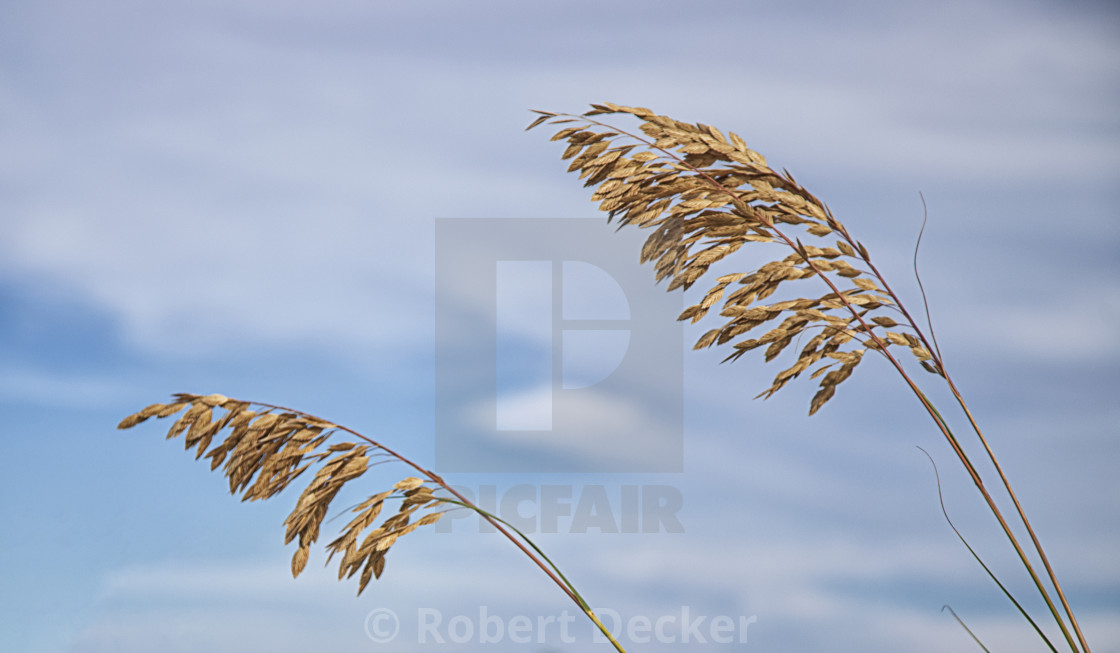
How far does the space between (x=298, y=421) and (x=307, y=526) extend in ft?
0.56

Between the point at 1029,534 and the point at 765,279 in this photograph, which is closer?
the point at 1029,534

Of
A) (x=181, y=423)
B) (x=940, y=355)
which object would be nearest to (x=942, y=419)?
(x=940, y=355)

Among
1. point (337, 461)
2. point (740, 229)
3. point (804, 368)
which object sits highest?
point (740, 229)

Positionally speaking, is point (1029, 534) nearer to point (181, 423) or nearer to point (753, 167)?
point (753, 167)

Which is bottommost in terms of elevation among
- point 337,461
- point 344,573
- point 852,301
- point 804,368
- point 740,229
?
point 344,573

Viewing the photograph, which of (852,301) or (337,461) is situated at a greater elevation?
(852,301)

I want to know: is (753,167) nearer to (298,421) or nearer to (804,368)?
(804,368)

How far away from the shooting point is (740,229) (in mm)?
1382

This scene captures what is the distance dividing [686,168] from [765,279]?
0.25 m

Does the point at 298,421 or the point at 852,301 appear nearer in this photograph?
the point at 298,421

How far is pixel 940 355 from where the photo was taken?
1.37 meters

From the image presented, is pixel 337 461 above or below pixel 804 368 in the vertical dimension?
below

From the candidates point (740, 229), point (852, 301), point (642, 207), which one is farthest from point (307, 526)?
point (852, 301)

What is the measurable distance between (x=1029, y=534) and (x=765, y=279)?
57 centimetres
